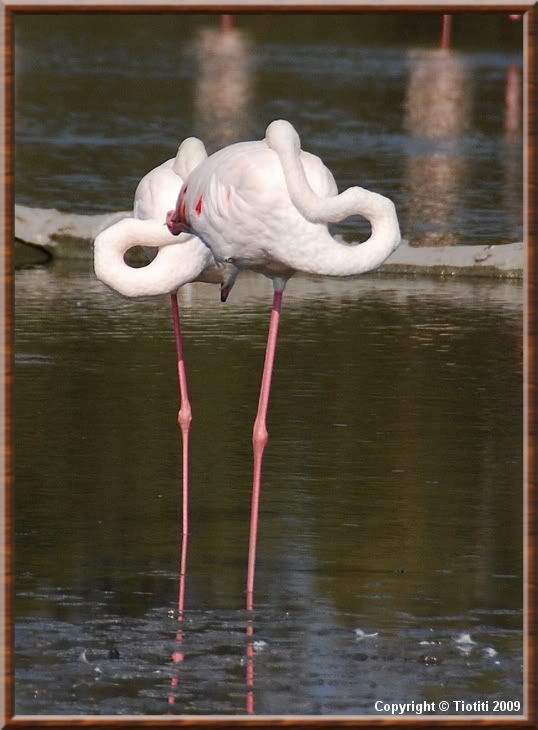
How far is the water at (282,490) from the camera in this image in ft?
21.5

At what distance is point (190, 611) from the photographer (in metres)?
7.11

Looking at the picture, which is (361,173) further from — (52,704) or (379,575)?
(52,704)

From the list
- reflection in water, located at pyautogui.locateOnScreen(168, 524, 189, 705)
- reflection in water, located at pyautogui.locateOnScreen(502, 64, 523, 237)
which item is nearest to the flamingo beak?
reflection in water, located at pyautogui.locateOnScreen(168, 524, 189, 705)

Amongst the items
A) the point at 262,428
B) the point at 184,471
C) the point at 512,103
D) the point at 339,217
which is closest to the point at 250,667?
the point at 339,217

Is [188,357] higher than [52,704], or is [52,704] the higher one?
[188,357]

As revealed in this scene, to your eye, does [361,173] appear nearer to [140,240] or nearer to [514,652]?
[140,240]

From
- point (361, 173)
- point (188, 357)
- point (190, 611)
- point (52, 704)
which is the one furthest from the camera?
point (361, 173)

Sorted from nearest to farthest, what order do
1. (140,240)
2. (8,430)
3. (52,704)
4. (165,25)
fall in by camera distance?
(52,704) → (8,430) → (140,240) → (165,25)

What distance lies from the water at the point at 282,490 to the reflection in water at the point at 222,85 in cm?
453

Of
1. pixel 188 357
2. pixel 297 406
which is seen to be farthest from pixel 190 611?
pixel 188 357

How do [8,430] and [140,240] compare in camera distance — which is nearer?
[8,430]

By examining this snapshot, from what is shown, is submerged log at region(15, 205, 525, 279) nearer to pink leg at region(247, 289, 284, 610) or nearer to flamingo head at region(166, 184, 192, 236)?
flamingo head at region(166, 184, 192, 236)

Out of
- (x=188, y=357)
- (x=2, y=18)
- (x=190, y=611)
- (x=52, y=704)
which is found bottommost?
(x=52, y=704)

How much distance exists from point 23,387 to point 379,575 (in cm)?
348
